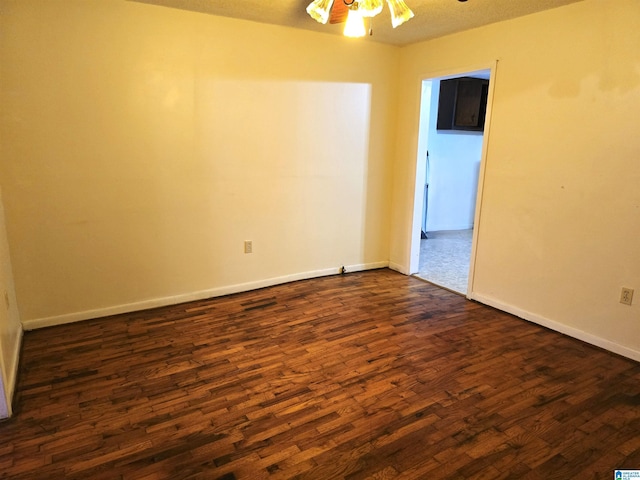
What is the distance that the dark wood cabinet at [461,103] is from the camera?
225 inches

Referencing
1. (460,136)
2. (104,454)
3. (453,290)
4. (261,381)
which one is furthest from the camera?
(460,136)

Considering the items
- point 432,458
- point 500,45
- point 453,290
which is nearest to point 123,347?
point 432,458

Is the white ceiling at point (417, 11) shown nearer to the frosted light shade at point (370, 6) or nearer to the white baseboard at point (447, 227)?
the frosted light shade at point (370, 6)

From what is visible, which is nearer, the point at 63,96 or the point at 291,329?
the point at 63,96

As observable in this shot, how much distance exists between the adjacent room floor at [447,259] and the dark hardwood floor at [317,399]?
0.81 m

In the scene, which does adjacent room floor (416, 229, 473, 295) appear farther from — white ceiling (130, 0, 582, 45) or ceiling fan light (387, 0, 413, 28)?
ceiling fan light (387, 0, 413, 28)

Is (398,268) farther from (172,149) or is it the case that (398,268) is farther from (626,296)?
(172,149)

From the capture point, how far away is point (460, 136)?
20.6ft

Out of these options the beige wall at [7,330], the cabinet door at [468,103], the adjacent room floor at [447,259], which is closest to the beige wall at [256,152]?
the beige wall at [7,330]

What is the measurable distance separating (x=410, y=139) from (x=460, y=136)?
2.51 m

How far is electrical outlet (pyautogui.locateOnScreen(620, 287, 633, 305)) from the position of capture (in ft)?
8.68

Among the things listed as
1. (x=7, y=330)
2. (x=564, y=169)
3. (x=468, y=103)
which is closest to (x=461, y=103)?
(x=468, y=103)

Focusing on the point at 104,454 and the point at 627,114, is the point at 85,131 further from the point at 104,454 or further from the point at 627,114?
the point at 627,114

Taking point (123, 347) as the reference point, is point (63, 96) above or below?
above
